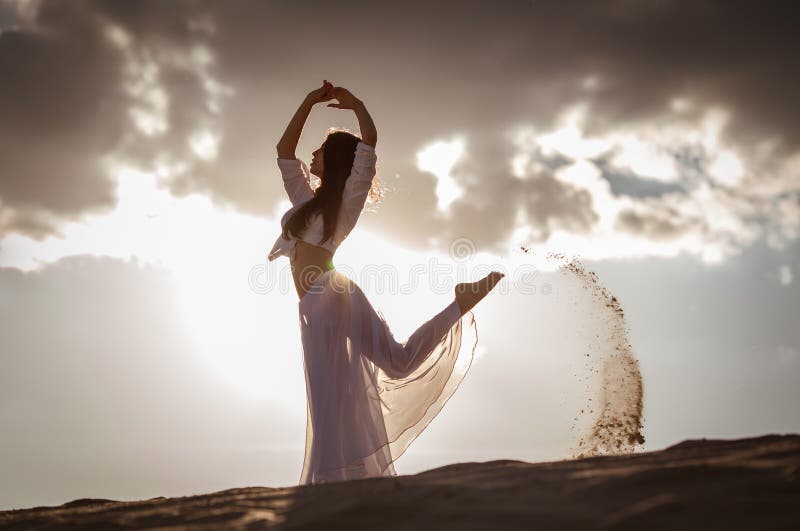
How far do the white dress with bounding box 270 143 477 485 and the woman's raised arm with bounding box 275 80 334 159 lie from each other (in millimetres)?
110

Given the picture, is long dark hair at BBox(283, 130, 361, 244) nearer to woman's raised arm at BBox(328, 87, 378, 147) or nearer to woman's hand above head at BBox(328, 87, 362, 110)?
woman's raised arm at BBox(328, 87, 378, 147)

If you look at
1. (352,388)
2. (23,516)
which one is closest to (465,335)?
(352,388)

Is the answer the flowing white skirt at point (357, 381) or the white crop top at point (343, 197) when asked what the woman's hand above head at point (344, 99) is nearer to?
the white crop top at point (343, 197)

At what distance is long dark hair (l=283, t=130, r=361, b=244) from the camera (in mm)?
5973

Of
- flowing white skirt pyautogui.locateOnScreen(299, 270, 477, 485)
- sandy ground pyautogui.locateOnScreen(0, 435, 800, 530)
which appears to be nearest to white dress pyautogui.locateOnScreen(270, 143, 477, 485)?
flowing white skirt pyautogui.locateOnScreen(299, 270, 477, 485)

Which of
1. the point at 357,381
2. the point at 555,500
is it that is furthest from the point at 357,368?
the point at 555,500

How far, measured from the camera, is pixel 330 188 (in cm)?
610

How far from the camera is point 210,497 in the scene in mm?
4473

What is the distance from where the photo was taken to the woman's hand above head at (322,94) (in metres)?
6.44

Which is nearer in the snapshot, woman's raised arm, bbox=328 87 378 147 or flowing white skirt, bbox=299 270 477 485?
flowing white skirt, bbox=299 270 477 485

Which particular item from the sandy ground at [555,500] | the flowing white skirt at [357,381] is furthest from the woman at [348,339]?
the sandy ground at [555,500]

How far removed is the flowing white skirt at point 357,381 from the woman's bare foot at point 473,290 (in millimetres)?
96

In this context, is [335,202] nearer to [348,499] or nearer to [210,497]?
[210,497]

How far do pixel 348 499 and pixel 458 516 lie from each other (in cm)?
79
